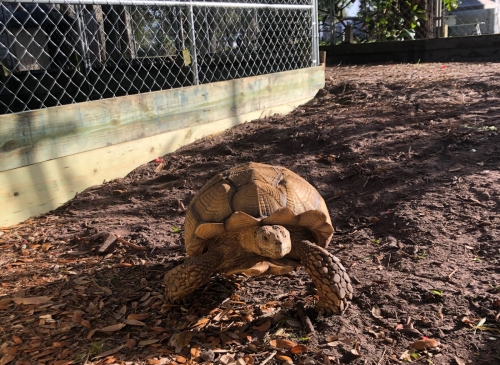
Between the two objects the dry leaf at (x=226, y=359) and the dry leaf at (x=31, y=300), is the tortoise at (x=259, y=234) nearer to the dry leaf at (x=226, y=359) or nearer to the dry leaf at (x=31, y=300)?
the dry leaf at (x=226, y=359)

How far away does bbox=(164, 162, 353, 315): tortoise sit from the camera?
2.06 m

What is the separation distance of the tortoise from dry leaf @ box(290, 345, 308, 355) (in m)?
0.24

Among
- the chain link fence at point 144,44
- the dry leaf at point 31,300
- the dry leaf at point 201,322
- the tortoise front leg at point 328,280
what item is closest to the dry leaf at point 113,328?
the dry leaf at point 201,322

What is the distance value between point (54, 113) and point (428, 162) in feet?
9.09

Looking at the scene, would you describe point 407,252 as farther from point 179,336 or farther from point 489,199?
point 179,336

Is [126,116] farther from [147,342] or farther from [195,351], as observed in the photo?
[195,351]

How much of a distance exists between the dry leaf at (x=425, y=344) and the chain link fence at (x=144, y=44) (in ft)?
11.5

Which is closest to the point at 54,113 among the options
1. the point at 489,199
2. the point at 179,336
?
the point at 179,336

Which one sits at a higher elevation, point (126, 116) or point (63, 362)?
point (126, 116)

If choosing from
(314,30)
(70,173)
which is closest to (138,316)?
(70,173)

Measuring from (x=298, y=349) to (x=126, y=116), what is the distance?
273 centimetres

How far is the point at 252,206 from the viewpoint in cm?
213

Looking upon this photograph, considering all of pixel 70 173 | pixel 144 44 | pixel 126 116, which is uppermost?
pixel 144 44

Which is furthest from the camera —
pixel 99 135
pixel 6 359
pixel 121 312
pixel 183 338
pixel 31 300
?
pixel 99 135
